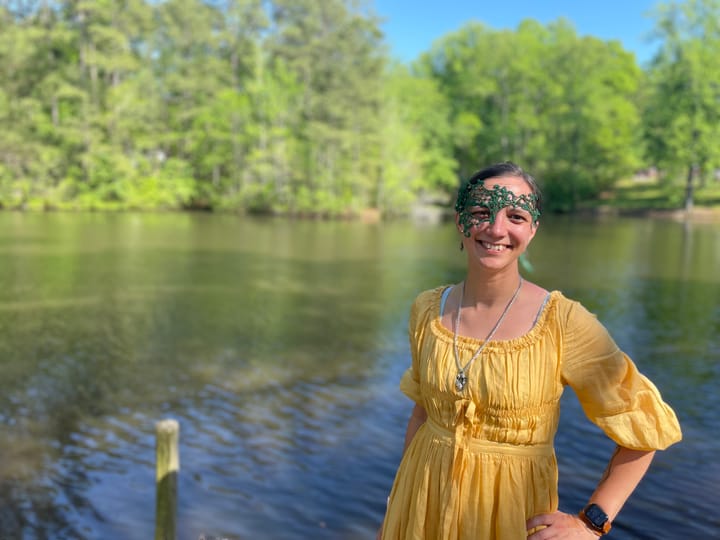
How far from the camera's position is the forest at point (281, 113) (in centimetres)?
4919

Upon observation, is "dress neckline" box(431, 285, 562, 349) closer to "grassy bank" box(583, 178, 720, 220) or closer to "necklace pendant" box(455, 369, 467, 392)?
"necklace pendant" box(455, 369, 467, 392)

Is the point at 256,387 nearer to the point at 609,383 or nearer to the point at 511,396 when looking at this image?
the point at 511,396

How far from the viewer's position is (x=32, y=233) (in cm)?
2991

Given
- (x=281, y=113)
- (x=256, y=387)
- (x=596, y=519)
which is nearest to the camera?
(x=596, y=519)

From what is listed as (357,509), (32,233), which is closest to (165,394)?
(357,509)

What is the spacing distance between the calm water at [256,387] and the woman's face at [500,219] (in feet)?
14.8

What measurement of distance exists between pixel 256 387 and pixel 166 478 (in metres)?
4.99

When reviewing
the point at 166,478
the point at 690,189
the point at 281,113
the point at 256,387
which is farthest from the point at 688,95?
the point at 166,478

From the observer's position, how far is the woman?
1.93m

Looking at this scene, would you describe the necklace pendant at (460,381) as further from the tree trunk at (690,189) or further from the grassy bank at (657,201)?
the tree trunk at (690,189)

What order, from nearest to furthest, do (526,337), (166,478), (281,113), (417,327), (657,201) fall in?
1. (526,337)
2. (417,327)
3. (166,478)
4. (281,113)
5. (657,201)

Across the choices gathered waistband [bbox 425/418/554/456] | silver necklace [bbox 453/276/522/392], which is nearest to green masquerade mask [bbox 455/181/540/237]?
silver necklace [bbox 453/276/522/392]

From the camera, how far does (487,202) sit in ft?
6.79

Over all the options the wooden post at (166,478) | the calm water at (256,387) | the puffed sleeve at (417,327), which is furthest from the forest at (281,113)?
the puffed sleeve at (417,327)
